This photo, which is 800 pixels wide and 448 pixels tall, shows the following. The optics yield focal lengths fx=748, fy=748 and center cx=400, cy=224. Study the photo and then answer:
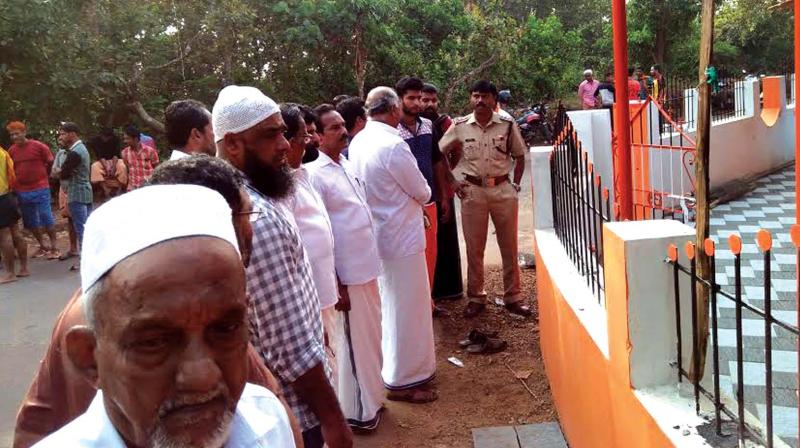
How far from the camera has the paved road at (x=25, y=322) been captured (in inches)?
204

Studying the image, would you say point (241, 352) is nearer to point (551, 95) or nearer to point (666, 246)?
point (666, 246)

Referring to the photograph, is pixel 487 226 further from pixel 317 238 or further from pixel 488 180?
pixel 317 238

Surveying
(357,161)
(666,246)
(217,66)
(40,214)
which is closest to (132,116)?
(217,66)

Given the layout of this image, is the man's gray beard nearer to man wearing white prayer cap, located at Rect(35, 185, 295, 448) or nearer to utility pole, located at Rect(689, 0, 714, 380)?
man wearing white prayer cap, located at Rect(35, 185, 295, 448)

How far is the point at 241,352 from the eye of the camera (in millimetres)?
1178

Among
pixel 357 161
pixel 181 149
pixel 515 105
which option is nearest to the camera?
pixel 181 149

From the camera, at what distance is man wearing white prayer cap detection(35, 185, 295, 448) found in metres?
1.08

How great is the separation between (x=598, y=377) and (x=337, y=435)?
1.27 meters

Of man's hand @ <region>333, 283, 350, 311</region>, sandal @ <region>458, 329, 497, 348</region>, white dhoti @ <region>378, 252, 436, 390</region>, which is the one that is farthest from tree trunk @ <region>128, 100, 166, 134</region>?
man's hand @ <region>333, 283, 350, 311</region>

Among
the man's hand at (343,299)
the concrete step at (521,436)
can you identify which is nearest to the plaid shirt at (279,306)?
the man's hand at (343,299)

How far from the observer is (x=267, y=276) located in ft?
7.04

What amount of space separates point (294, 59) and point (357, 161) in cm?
1078

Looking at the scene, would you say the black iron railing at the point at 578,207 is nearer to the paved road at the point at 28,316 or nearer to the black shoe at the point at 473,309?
the black shoe at the point at 473,309

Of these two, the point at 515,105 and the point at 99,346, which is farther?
the point at 515,105
